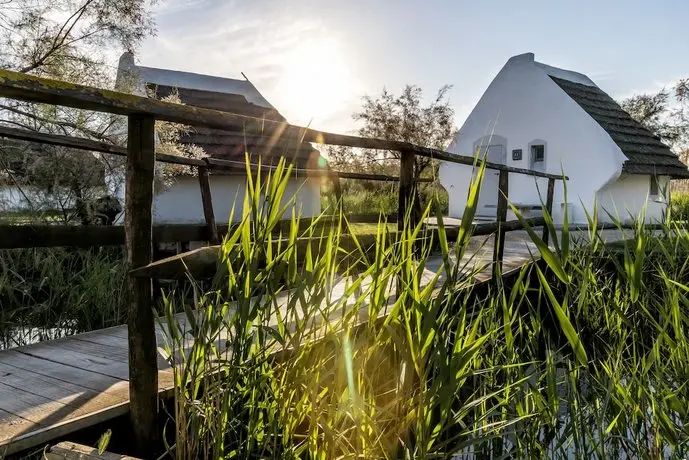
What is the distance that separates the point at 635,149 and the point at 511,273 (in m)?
8.99

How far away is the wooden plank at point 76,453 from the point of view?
1450 millimetres

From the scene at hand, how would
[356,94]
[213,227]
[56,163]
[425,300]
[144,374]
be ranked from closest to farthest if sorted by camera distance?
[425,300] → [144,374] → [213,227] → [56,163] → [356,94]

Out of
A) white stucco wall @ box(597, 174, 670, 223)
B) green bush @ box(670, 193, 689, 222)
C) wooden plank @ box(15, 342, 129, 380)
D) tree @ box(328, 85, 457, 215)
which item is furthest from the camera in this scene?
tree @ box(328, 85, 457, 215)

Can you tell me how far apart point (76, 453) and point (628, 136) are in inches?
524

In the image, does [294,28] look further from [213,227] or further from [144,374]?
[144,374]

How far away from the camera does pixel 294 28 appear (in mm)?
5652

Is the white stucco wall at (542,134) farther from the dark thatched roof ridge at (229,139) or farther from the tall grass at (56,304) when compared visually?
the tall grass at (56,304)

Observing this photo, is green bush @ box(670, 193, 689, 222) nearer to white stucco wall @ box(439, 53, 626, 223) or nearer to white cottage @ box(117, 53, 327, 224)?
white stucco wall @ box(439, 53, 626, 223)

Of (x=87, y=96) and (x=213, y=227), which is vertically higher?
(x=87, y=96)

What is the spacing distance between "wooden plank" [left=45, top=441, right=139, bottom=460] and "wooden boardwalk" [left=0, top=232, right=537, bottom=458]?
0.40 ft

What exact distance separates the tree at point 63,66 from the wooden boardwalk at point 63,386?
122 inches

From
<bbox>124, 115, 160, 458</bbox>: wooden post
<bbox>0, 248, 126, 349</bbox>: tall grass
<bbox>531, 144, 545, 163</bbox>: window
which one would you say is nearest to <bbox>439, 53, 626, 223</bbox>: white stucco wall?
<bbox>531, 144, 545, 163</bbox>: window

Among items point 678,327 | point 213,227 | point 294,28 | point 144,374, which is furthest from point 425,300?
point 294,28

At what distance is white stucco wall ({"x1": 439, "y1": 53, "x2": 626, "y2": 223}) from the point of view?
11758 millimetres
